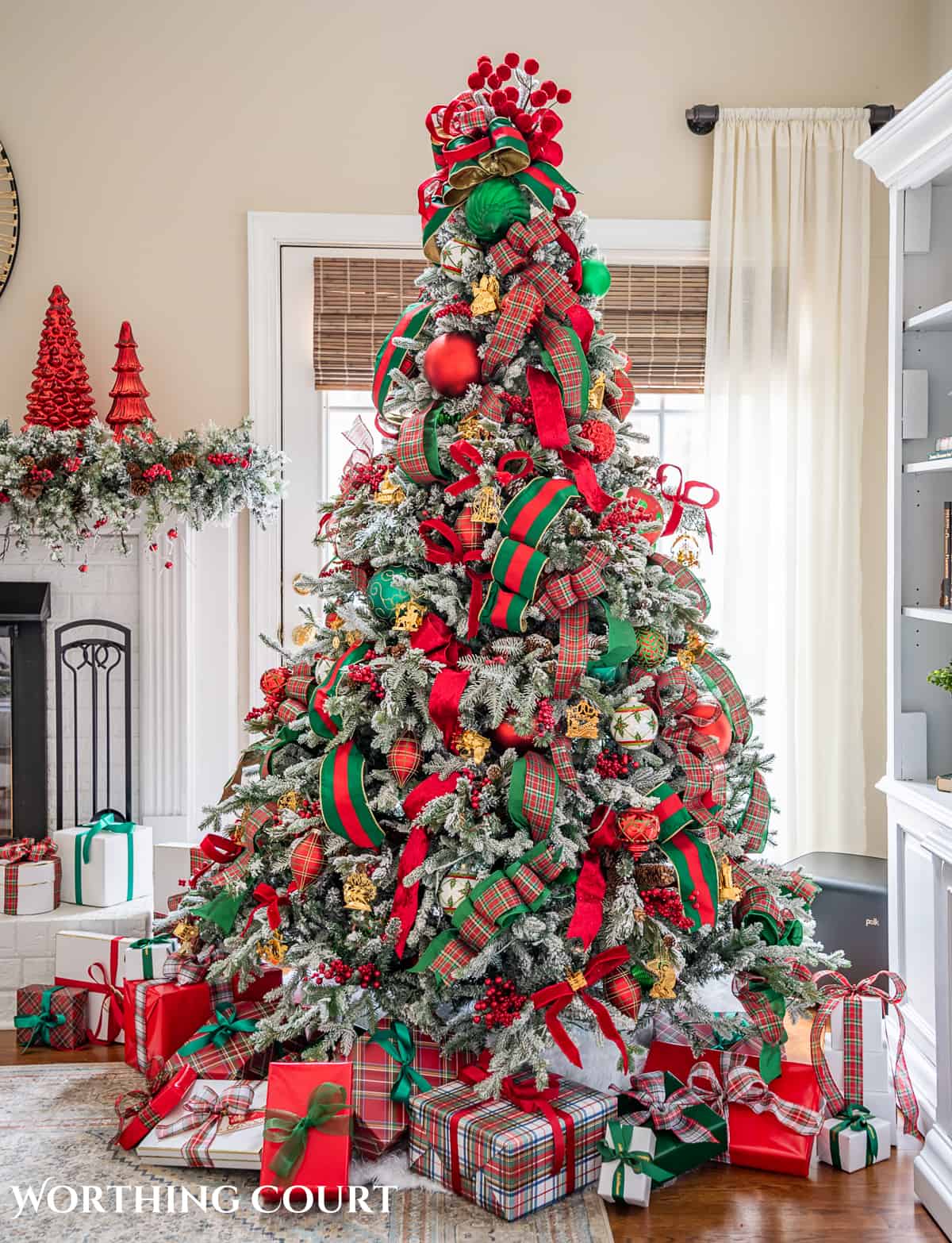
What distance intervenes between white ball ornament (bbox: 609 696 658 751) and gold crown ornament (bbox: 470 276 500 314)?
2.53 ft

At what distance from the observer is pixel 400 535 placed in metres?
2.16

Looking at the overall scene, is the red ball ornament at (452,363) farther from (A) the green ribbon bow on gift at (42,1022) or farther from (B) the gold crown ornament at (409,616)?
(A) the green ribbon bow on gift at (42,1022)

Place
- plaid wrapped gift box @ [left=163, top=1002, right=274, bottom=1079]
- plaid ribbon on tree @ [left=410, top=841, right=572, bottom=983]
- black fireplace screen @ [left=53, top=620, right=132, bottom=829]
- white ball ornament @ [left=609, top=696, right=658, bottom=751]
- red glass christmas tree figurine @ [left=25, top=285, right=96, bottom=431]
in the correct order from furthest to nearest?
black fireplace screen @ [left=53, top=620, right=132, bottom=829], red glass christmas tree figurine @ [left=25, top=285, right=96, bottom=431], plaid wrapped gift box @ [left=163, top=1002, right=274, bottom=1079], white ball ornament @ [left=609, top=696, right=658, bottom=751], plaid ribbon on tree @ [left=410, top=841, right=572, bottom=983]

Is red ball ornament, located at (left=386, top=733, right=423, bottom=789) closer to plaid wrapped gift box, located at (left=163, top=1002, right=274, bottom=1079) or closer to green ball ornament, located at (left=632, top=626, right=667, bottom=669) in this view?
green ball ornament, located at (left=632, top=626, right=667, bottom=669)

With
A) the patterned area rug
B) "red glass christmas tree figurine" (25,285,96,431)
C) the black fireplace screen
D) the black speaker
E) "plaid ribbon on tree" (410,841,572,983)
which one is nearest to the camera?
the patterned area rug

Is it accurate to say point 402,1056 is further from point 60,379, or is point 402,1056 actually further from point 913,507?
point 60,379

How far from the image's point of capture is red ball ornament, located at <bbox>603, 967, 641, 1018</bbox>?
207 cm

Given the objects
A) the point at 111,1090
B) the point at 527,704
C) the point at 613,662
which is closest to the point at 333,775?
the point at 527,704

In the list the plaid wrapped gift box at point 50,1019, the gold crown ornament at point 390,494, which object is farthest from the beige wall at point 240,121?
the plaid wrapped gift box at point 50,1019

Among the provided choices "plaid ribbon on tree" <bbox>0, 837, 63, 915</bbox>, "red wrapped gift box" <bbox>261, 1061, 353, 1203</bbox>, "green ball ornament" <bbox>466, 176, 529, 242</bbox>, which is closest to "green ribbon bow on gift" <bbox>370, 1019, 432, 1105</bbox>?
"red wrapped gift box" <bbox>261, 1061, 353, 1203</bbox>

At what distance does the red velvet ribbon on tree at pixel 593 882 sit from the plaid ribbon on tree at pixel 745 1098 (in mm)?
362

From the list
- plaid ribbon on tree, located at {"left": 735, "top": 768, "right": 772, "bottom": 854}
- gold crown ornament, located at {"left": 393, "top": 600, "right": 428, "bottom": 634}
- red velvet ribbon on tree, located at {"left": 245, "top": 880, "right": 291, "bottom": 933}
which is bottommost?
red velvet ribbon on tree, located at {"left": 245, "top": 880, "right": 291, "bottom": 933}

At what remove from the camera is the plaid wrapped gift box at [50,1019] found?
2.59 metres

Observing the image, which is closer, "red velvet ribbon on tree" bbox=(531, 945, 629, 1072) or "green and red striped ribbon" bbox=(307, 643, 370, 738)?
"red velvet ribbon on tree" bbox=(531, 945, 629, 1072)
